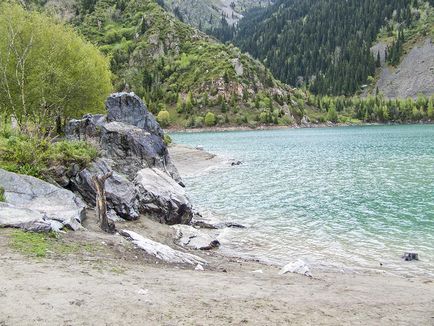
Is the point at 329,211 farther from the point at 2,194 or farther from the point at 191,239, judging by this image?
the point at 2,194

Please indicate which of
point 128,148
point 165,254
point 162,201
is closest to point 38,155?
point 162,201

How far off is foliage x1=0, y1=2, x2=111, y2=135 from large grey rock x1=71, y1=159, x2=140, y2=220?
78.8 ft

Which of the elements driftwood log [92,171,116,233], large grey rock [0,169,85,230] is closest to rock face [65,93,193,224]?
large grey rock [0,169,85,230]

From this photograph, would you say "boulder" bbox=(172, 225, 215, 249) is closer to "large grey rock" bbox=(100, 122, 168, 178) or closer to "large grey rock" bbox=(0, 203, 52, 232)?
"large grey rock" bbox=(0, 203, 52, 232)

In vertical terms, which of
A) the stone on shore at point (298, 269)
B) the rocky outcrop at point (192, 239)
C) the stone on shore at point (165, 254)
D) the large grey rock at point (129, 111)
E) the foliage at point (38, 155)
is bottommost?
the rocky outcrop at point (192, 239)

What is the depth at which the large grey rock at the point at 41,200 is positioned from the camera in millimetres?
20156

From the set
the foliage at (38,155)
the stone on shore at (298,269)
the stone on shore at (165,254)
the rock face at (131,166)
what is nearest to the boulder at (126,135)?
the rock face at (131,166)

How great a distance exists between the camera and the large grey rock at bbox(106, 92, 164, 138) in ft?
135

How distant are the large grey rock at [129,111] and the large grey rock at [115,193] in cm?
1436

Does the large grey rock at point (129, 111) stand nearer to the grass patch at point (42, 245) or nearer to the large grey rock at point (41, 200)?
the large grey rock at point (41, 200)

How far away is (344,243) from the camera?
24.7 metres

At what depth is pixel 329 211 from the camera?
109 ft

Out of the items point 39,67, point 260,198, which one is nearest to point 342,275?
point 260,198

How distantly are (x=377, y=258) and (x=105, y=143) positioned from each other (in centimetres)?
2187
